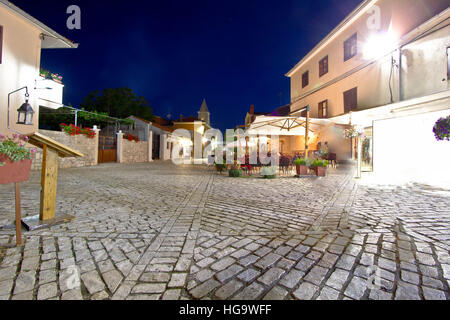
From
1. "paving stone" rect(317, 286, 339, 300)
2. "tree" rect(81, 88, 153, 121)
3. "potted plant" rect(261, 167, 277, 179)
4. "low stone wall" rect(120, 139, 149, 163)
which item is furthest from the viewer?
"tree" rect(81, 88, 153, 121)

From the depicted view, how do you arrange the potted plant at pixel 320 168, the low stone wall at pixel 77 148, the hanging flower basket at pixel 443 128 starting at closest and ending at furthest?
the hanging flower basket at pixel 443 128 → the potted plant at pixel 320 168 → the low stone wall at pixel 77 148

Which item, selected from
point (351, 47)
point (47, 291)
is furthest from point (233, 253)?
point (351, 47)

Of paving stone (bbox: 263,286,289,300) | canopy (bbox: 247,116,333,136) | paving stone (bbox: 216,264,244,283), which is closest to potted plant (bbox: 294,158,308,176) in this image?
canopy (bbox: 247,116,333,136)

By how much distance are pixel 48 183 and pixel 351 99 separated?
50.9ft

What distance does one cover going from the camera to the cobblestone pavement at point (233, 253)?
5.72 feet

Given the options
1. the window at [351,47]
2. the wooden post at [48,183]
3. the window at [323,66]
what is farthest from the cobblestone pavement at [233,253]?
the window at [323,66]

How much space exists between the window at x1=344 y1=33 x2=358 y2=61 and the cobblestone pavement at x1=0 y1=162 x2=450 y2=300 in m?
12.5

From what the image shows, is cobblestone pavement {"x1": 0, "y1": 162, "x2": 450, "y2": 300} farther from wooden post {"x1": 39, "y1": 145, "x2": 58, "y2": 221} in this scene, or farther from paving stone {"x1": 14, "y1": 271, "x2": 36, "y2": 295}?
wooden post {"x1": 39, "y1": 145, "x2": 58, "y2": 221}

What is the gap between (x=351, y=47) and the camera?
545 inches

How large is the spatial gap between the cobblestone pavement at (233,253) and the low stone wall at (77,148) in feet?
28.7

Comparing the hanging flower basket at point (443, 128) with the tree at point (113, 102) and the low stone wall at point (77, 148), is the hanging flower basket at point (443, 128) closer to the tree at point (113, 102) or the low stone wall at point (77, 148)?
the low stone wall at point (77, 148)

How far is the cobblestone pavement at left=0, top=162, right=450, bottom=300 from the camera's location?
1.74m

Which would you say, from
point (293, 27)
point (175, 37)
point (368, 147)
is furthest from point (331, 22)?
point (175, 37)
